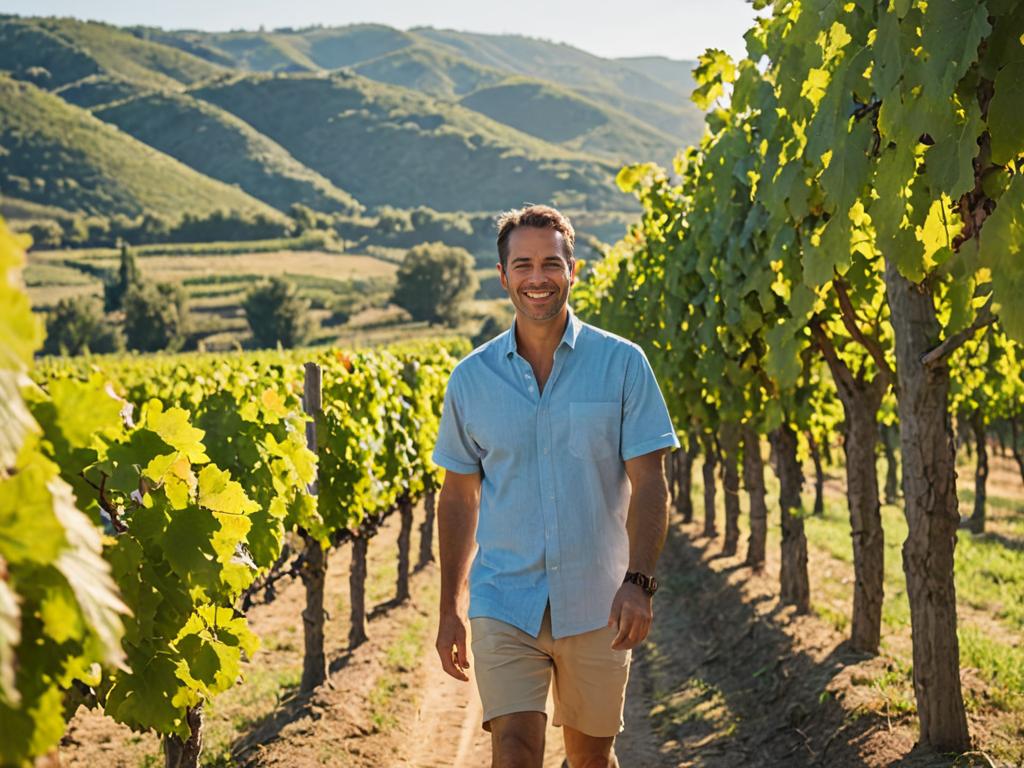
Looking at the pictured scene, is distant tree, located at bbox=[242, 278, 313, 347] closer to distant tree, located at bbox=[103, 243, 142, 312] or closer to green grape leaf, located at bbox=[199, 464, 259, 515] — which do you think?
distant tree, located at bbox=[103, 243, 142, 312]

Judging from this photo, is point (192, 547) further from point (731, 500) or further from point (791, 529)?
point (731, 500)

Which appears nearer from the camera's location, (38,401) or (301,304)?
(38,401)

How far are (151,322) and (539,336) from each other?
69462mm

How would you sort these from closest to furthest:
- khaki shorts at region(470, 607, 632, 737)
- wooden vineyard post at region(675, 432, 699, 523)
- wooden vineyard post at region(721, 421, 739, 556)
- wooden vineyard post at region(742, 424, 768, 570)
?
khaki shorts at region(470, 607, 632, 737) < wooden vineyard post at region(742, 424, 768, 570) < wooden vineyard post at region(721, 421, 739, 556) < wooden vineyard post at region(675, 432, 699, 523)

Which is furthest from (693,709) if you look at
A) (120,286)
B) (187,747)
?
(120,286)

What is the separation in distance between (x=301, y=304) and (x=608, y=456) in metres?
71.5

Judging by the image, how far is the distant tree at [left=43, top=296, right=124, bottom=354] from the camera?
6488 centimetres

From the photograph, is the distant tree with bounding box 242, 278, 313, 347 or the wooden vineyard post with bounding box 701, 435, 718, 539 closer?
the wooden vineyard post with bounding box 701, 435, 718, 539

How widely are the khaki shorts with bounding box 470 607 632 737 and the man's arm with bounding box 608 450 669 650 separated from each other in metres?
0.14

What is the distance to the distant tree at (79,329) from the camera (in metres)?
64.9

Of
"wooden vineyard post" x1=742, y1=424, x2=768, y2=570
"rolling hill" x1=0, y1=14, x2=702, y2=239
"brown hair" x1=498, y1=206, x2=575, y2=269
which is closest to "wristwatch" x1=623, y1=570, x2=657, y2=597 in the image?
"brown hair" x1=498, y1=206, x2=575, y2=269

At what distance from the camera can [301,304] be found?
7312 cm

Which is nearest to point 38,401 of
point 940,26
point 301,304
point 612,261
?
point 940,26

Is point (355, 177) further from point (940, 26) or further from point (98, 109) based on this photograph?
point (940, 26)
